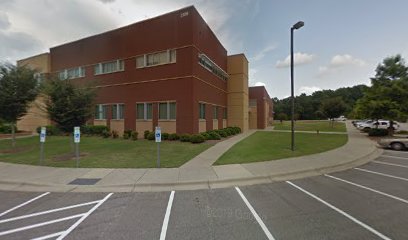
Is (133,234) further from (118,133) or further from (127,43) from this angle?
(127,43)

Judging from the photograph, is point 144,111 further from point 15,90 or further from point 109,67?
point 15,90

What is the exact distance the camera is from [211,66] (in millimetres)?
23609

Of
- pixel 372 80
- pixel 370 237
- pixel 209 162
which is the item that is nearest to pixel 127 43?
pixel 209 162

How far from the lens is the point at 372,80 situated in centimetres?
2381

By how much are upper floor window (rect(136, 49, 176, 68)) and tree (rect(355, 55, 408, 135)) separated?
1999cm

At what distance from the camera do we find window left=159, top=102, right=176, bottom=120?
64.1 ft

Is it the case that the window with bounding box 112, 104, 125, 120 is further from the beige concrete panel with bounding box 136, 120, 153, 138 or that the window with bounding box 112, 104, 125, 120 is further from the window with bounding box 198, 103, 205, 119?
the window with bounding box 198, 103, 205, 119

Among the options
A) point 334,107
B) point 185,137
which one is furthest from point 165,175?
point 334,107

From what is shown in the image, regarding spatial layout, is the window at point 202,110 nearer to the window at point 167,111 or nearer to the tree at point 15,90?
the window at point 167,111

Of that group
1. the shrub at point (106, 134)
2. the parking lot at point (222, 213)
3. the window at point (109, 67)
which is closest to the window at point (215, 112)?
the window at point (109, 67)

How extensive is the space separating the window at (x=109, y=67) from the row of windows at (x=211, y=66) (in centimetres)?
804

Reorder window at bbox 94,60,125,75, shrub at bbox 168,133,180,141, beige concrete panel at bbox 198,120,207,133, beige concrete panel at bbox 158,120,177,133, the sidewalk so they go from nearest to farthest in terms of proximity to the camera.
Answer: the sidewalk
shrub at bbox 168,133,180,141
beige concrete panel at bbox 158,120,177,133
beige concrete panel at bbox 198,120,207,133
window at bbox 94,60,125,75

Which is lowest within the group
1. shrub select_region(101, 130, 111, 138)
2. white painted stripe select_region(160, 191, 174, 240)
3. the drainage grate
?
white painted stripe select_region(160, 191, 174, 240)

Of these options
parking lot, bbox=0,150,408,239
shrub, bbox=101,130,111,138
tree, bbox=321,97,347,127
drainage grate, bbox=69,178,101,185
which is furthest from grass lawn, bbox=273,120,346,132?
drainage grate, bbox=69,178,101,185
